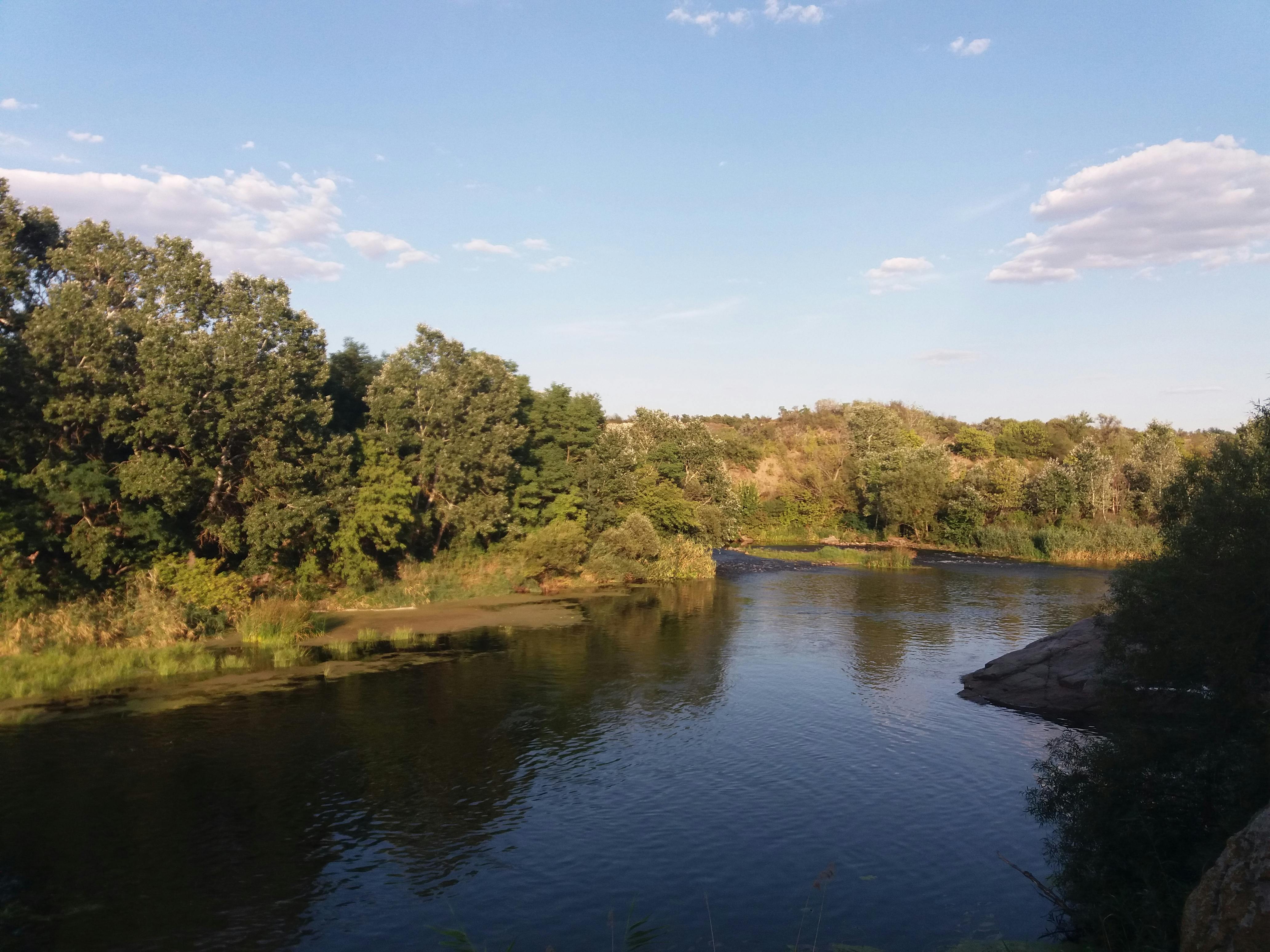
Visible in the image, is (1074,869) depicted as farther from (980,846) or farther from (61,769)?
(61,769)

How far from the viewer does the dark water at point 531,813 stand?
49.0 ft

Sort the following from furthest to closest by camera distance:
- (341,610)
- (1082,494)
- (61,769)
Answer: (1082,494) < (341,610) < (61,769)

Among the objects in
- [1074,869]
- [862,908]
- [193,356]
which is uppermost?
[193,356]

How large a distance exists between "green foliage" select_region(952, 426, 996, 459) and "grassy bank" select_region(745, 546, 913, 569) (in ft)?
162

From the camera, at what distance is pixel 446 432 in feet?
167

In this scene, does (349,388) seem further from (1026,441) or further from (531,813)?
(1026,441)

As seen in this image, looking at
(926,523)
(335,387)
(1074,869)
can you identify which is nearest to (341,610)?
(335,387)

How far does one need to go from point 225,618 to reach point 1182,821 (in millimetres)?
34180

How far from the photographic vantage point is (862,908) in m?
15.4

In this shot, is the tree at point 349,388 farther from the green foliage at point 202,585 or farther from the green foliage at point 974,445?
the green foliage at point 974,445

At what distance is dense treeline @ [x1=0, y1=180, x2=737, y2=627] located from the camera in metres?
32.8

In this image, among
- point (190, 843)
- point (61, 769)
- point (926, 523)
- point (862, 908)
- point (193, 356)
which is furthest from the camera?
point (926, 523)

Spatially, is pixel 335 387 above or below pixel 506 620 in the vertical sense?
above

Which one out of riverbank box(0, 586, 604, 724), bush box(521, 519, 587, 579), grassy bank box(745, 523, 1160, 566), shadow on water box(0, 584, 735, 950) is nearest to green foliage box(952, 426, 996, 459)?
grassy bank box(745, 523, 1160, 566)
